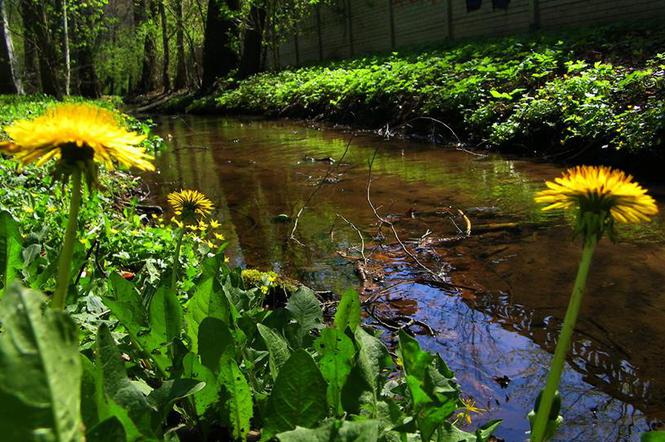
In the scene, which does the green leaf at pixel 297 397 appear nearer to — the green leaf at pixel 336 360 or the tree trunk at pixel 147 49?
the green leaf at pixel 336 360

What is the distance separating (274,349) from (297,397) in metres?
0.26

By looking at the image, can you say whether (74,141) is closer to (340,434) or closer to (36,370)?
(36,370)

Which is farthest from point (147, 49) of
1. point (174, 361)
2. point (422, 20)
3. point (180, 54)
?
point (174, 361)

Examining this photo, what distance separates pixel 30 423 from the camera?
63 cm

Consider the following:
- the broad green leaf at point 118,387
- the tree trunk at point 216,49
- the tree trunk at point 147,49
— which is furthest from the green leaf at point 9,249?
the tree trunk at point 147,49

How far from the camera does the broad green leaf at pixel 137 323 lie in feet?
4.89

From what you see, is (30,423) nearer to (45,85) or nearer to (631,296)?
(631,296)

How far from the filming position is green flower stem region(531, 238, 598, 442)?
757 millimetres

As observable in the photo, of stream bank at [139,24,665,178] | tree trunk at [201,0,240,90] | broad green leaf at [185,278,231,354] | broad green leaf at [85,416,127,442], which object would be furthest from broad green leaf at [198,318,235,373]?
tree trunk at [201,0,240,90]

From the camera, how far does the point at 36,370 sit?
0.62m

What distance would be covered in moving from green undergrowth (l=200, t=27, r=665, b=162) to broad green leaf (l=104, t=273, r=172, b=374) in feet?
10.1

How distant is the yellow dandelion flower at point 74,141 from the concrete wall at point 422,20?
37.7 ft

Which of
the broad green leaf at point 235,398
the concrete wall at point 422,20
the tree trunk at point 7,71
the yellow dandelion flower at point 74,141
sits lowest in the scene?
the broad green leaf at point 235,398

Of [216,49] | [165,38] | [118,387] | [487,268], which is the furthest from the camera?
[165,38]
